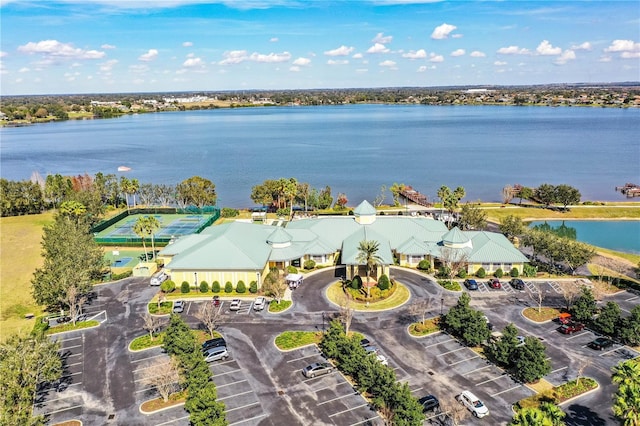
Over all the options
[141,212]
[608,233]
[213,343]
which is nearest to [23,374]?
[213,343]

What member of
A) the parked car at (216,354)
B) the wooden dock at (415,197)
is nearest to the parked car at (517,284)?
the parked car at (216,354)

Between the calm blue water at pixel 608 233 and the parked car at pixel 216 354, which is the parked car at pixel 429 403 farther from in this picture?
the calm blue water at pixel 608 233

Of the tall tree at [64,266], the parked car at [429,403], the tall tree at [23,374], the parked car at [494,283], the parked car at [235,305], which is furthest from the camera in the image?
the parked car at [494,283]

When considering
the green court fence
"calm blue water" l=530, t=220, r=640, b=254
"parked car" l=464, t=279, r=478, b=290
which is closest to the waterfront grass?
the green court fence

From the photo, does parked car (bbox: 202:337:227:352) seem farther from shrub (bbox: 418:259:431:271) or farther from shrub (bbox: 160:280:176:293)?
shrub (bbox: 418:259:431:271)

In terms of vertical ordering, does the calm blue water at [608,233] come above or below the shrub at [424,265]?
below

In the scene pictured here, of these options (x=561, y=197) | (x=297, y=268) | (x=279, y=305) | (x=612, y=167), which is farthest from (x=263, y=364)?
(x=612, y=167)

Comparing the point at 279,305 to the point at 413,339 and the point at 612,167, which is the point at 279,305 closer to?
the point at 413,339
